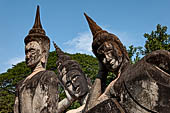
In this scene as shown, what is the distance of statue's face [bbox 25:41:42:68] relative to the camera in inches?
264

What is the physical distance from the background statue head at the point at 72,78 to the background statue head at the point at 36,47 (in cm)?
356

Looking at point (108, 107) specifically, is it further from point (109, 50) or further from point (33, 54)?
point (33, 54)

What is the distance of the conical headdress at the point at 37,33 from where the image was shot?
695 cm

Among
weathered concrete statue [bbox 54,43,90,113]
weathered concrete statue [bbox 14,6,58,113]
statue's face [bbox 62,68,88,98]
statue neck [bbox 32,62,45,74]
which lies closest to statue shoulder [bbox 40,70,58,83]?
weathered concrete statue [bbox 14,6,58,113]

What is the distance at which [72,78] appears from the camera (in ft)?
35.5

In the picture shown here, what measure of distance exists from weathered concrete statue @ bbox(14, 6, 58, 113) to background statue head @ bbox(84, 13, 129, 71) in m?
1.24

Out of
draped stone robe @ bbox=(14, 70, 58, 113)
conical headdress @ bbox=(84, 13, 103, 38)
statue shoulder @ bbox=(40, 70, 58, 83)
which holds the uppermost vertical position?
conical headdress @ bbox=(84, 13, 103, 38)

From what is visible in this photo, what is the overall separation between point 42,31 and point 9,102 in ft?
66.4

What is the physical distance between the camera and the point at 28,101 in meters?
6.02

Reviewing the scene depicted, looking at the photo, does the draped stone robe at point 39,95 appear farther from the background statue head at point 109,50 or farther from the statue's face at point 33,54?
the background statue head at point 109,50

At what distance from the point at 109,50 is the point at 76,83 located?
5265 millimetres

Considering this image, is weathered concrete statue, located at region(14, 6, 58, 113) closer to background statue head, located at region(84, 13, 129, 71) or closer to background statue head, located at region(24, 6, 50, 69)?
background statue head, located at region(24, 6, 50, 69)

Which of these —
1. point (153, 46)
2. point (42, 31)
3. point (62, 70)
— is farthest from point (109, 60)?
point (153, 46)

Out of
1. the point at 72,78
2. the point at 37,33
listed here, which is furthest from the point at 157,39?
the point at 37,33
